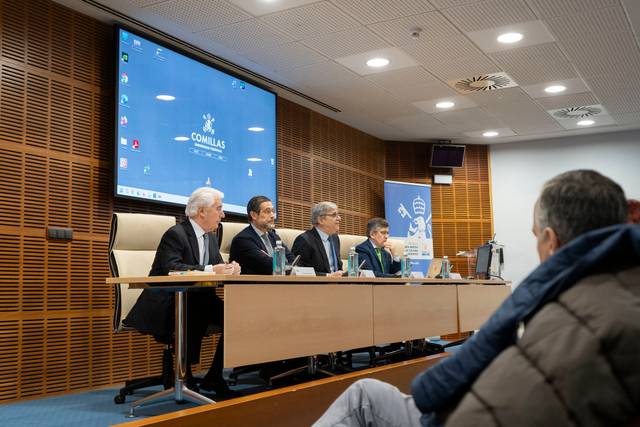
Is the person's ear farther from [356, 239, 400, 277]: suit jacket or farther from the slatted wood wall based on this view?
[356, 239, 400, 277]: suit jacket

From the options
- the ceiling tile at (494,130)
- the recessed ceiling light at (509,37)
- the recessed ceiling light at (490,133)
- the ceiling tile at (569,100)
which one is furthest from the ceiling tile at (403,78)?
the recessed ceiling light at (490,133)

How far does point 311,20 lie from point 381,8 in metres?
0.63

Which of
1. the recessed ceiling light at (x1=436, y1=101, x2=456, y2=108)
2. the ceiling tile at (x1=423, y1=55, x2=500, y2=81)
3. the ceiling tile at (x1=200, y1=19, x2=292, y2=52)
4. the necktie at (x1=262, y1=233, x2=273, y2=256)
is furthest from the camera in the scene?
the recessed ceiling light at (x1=436, y1=101, x2=456, y2=108)

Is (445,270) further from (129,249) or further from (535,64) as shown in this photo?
(129,249)

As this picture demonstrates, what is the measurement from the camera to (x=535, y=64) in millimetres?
6746

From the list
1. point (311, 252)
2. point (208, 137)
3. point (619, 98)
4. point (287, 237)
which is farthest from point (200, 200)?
point (619, 98)

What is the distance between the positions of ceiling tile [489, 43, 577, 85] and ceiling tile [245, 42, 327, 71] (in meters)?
1.85

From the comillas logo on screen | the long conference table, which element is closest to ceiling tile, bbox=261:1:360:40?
the comillas logo on screen

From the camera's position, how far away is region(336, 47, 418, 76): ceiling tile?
250 inches

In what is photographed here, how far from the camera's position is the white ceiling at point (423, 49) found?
210 inches

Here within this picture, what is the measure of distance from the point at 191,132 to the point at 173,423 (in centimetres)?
417

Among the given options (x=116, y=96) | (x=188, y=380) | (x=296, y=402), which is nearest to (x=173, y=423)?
(x=296, y=402)

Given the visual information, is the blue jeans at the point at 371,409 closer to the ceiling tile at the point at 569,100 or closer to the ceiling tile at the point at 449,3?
the ceiling tile at the point at 449,3

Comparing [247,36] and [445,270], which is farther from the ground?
[247,36]
